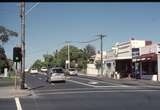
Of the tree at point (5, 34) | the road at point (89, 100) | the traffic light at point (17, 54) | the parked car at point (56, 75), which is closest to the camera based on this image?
the road at point (89, 100)

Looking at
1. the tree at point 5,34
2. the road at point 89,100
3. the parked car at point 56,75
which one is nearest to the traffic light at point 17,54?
the road at point 89,100

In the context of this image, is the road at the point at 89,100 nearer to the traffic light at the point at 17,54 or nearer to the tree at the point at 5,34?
the traffic light at the point at 17,54

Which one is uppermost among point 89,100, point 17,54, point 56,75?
point 17,54

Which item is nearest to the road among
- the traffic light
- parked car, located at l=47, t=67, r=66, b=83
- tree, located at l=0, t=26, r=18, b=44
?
the traffic light

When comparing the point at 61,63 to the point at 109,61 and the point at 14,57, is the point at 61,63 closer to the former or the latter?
the point at 109,61

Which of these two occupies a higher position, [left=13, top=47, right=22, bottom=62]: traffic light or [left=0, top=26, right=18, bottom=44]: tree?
[left=0, top=26, right=18, bottom=44]: tree

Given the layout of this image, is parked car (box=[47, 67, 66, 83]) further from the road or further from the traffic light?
the road

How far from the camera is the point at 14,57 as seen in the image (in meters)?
37.6

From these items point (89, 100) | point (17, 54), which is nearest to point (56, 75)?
point (17, 54)

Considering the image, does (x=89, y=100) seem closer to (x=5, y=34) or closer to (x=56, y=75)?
(x=56, y=75)

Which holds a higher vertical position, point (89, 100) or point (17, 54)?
point (17, 54)

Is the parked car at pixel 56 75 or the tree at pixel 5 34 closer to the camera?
the parked car at pixel 56 75

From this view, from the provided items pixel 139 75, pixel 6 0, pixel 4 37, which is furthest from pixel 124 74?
pixel 6 0

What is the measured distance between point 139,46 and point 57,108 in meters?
55.8
